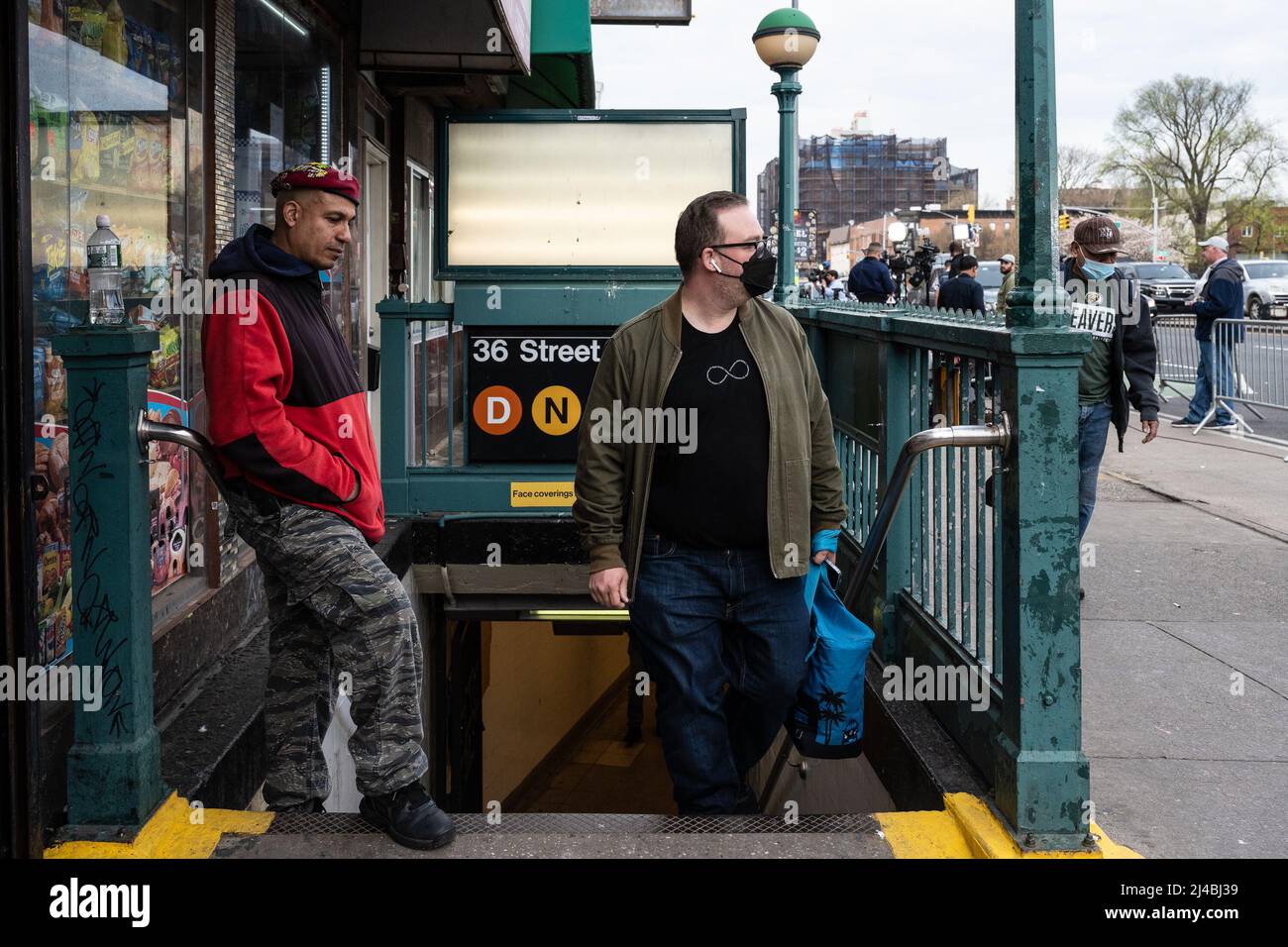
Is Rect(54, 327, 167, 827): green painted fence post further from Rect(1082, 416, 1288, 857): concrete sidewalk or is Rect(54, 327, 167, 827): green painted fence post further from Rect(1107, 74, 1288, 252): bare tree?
Rect(1107, 74, 1288, 252): bare tree

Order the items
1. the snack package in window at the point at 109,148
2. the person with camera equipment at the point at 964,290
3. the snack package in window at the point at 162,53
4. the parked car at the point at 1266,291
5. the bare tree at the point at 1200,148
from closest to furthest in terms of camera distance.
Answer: the snack package in window at the point at 109,148 < the snack package in window at the point at 162,53 < the person with camera equipment at the point at 964,290 < the parked car at the point at 1266,291 < the bare tree at the point at 1200,148

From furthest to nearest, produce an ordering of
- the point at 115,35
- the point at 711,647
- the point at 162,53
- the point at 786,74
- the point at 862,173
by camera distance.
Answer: the point at 862,173
the point at 786,74
the point at 162,53
the point at 115,35
the point at 711,647

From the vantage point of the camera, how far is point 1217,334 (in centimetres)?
1517

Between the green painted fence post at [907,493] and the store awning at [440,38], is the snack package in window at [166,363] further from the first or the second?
the store awning at [440,38]

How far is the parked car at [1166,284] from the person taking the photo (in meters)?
38.0

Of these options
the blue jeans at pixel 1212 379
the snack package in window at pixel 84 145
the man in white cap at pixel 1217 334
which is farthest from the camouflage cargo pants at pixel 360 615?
the blue jeans at pixel 1212 379

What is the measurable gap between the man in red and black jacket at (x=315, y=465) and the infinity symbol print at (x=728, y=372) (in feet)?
3.36

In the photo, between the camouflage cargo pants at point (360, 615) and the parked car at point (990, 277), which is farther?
the parked car at point (990, 277)

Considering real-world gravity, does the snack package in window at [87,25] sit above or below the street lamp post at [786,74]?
below

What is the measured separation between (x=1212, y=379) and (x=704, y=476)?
43.4 feet

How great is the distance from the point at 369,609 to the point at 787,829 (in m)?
1.36

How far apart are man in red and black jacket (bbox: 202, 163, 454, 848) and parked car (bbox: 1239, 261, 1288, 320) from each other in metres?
33.2

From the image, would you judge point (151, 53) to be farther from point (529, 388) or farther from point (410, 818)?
point (410, 818)

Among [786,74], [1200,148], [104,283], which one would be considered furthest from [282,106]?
[1200,148]
